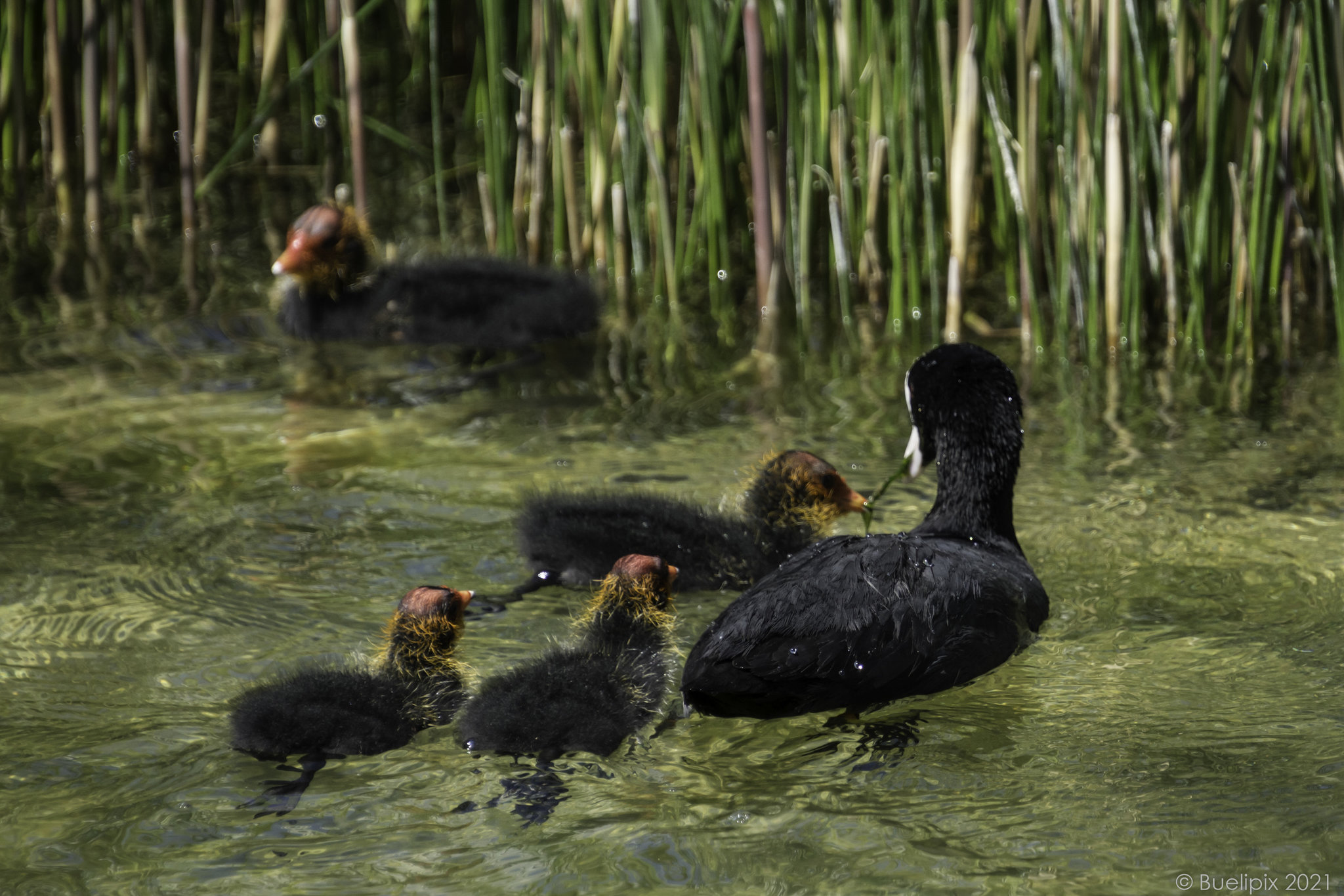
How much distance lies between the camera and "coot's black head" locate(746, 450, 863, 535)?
389cm

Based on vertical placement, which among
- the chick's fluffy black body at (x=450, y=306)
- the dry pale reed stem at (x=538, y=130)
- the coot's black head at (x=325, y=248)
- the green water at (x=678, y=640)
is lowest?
the green water at (x=678, y=640)

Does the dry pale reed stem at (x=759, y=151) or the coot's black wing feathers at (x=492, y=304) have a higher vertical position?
the dry pale reed stem at (x=759, y=151)

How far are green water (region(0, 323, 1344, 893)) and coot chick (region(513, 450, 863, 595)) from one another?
117 millimetres

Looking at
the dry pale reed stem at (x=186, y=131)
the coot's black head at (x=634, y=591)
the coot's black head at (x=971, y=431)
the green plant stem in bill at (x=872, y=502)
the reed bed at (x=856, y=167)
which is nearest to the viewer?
the coot's black head at (x=634, y=591)

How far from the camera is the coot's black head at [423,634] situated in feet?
9.76

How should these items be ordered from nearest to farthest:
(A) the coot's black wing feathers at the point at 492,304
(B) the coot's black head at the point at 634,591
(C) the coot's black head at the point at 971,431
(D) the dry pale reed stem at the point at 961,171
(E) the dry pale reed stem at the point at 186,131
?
(B) the coot's black head at the point at 634,591
(C) the coot's black head at the point at 971,431
(D) the dry pale reed stem at the point at 961,171
(A) the coot's black wing feathers at the point at 492,304
(E) the dry pale reed stem at the point at 186,131

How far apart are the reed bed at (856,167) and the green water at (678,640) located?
45 centimetres

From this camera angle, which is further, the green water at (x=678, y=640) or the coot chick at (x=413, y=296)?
the coot chick at (x=413, y=296)

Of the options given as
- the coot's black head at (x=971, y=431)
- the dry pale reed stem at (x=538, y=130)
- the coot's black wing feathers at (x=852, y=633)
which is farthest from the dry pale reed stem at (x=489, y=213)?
the coot's black wing feathers at (x=852, y=633)

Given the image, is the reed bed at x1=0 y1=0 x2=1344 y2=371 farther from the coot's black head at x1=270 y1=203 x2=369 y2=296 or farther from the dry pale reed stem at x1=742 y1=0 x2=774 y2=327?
the coot's black head at x1=270 y1=203 x2=369 y2=296

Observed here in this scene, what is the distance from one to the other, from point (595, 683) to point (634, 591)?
34 centimetres

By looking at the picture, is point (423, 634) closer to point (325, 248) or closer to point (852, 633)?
point (852, 633)

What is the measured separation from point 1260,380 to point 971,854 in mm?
3348

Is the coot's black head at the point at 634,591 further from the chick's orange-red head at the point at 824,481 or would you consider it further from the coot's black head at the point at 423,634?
the chick's orange-red head at the point at 824,481
